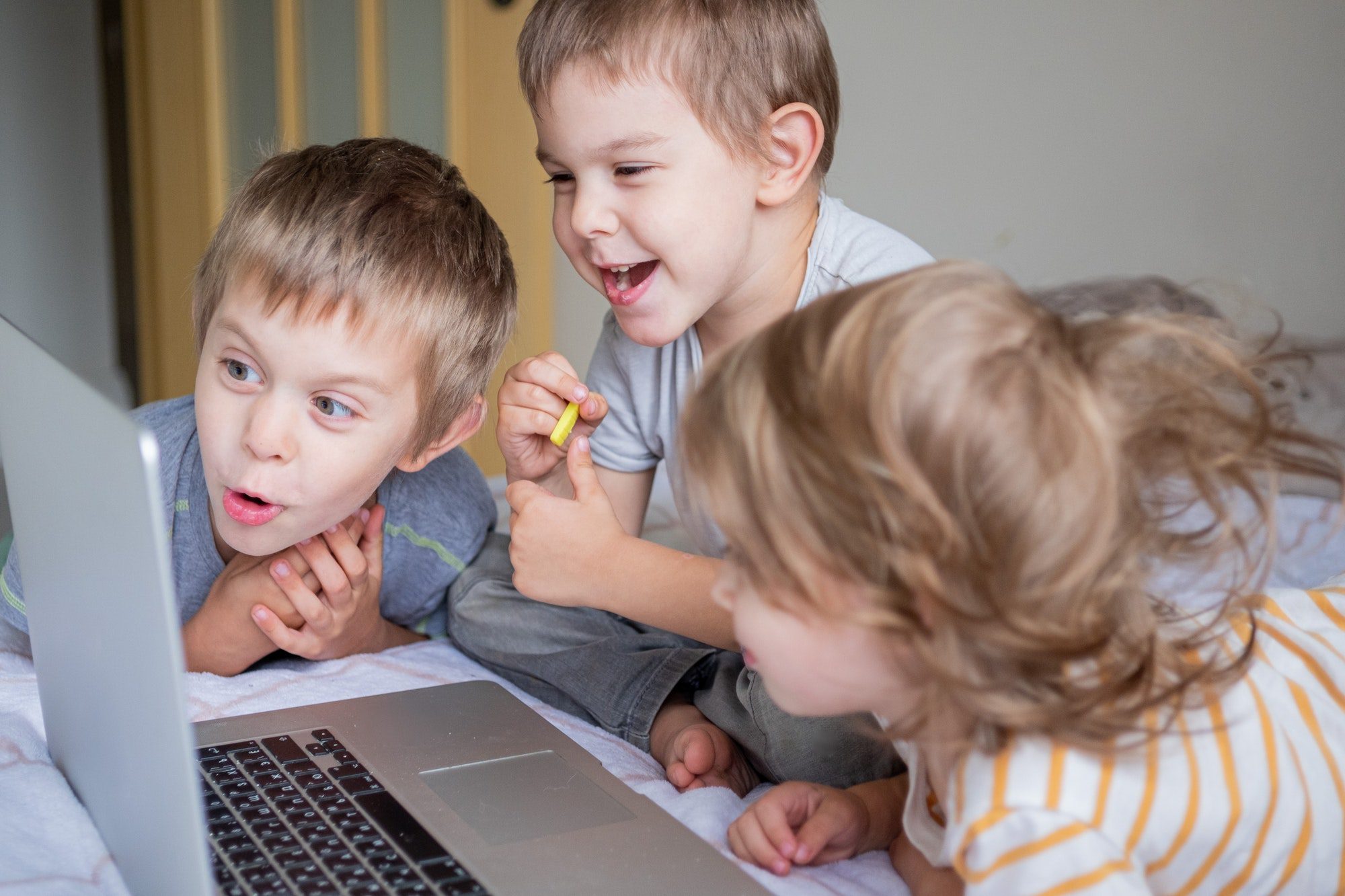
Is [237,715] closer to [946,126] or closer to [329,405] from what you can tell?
[329,405]

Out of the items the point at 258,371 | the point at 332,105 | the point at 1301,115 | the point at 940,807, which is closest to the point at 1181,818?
the point at 940,807

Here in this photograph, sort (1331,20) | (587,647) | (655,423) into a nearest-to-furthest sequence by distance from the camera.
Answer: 1. (587,647)
2. (655,423)
3. (1331,20)

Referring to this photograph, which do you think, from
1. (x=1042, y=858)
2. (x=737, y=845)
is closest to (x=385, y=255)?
(x=737, y=845)

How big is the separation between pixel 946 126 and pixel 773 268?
3.53 ft

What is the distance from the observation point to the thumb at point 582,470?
100 cm

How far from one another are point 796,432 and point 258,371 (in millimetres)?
558

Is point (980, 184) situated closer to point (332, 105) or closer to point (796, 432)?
point (332, 105)

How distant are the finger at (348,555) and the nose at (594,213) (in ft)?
1.18

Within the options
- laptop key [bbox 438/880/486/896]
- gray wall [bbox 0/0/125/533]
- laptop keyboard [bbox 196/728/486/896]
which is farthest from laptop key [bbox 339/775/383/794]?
gray wall [bbox 0/0/125/533]

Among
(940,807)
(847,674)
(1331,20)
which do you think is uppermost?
(1331,20)

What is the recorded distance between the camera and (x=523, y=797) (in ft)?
2.47

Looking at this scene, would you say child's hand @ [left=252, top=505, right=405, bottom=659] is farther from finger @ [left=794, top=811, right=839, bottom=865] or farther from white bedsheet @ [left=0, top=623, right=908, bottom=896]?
finger @ [left=794, top=811, right=839, bottom=865]

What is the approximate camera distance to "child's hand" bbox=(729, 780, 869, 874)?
751mm

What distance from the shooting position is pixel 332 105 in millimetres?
2139
